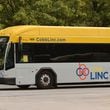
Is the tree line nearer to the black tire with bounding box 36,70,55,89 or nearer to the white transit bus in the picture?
the white transit bus

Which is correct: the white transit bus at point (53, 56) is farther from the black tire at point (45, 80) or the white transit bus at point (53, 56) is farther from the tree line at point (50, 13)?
the tree line at point (50, 13)

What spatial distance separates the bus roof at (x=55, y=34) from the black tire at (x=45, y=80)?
4.91 ft

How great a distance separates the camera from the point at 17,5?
147ft

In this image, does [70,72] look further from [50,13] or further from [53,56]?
[50,13]

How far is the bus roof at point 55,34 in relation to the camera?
88.3 feet

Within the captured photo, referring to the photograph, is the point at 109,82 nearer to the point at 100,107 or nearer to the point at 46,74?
the point at 46,74

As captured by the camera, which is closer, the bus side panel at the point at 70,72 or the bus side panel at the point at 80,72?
the bus side panel at the point at 70,72

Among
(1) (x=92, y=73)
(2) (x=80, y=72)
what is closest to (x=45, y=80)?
(2) (x=80, y=72)

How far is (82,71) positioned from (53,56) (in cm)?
165

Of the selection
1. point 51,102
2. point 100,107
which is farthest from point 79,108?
point 51,102

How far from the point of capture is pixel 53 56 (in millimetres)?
27438

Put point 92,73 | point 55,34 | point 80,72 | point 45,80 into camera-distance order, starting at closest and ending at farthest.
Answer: point 45,80, point 55,34, point 80,72, point 92,73

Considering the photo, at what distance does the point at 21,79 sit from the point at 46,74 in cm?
131

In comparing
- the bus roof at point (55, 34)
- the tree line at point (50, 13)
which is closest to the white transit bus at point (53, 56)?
the bus roof at point (55, 34)
